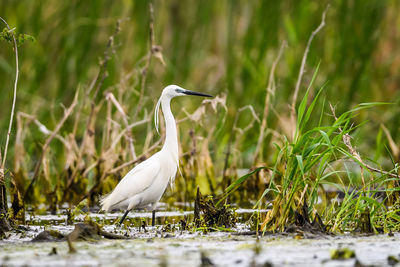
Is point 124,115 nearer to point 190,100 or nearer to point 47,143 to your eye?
point 47,143

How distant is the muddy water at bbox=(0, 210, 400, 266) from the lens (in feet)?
11.9

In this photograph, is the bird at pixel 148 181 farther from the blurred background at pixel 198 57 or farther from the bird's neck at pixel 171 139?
the blurred background at pixel 198 57

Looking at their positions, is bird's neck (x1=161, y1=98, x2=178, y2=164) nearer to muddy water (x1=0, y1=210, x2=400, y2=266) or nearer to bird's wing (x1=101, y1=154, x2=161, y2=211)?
bird's wing (x1=101, y1=154, x2=161, y2=211)

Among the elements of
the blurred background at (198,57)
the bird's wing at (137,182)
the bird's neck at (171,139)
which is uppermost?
the blurred background at (198,57)

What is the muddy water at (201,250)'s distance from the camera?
363cm

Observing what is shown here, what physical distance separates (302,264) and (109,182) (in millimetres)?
4183

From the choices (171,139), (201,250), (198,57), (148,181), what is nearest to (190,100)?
(198,57)

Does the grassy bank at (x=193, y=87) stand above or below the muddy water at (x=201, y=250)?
above

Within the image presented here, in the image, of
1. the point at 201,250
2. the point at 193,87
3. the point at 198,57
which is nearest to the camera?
the point at 201,250

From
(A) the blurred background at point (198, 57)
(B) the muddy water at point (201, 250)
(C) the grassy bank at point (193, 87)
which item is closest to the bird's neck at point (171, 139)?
(C) the grassy bank at point (193, 87)

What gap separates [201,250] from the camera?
4109mm

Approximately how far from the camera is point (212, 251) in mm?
4059

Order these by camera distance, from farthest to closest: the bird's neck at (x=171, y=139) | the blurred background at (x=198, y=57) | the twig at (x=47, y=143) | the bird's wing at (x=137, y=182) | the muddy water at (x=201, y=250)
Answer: the blurred background at (x=198, y=57) < the twig at (x=47, y=143) < the bird's neck at (x=171, y=139) < the bird's wing at (x=137, y=182) < the muddy water at (x=201, y=250)

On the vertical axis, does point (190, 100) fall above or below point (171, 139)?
above
